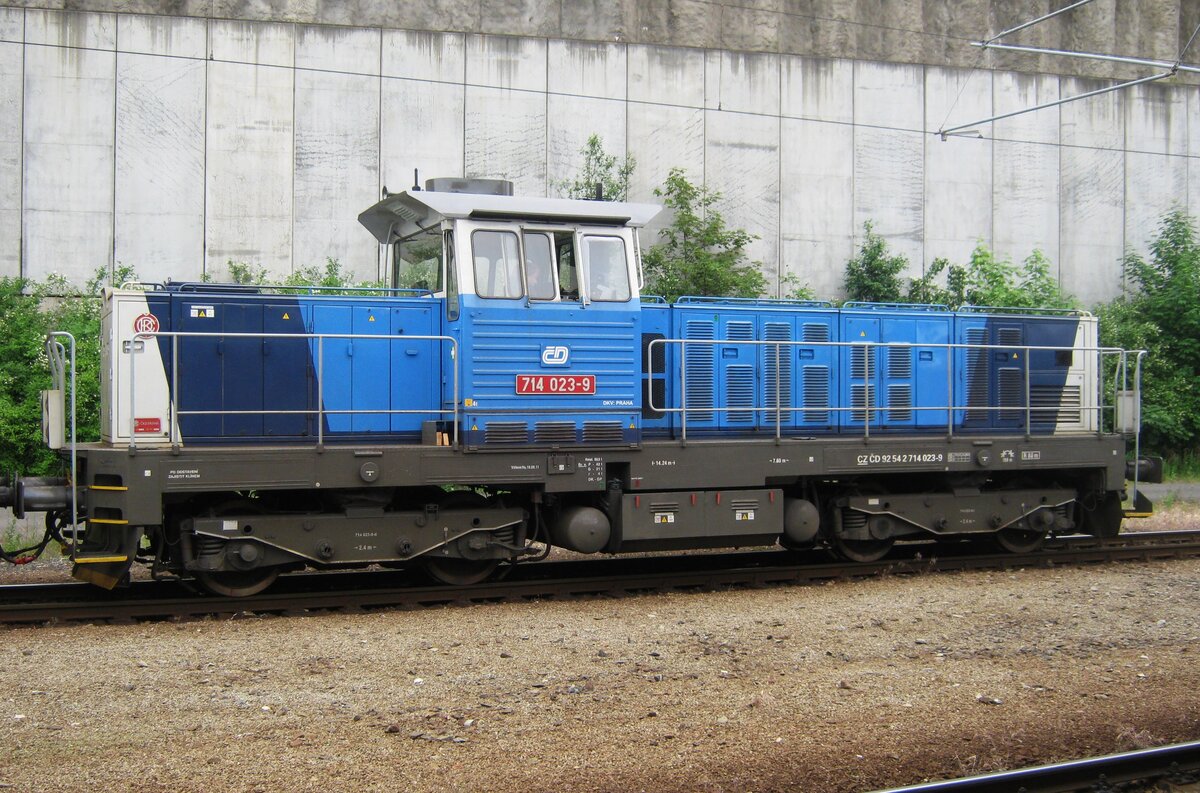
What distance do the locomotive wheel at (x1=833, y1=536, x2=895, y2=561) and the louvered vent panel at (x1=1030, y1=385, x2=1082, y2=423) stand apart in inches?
98.7

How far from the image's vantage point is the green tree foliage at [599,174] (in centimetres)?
1991

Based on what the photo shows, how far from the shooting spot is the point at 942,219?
22.4m

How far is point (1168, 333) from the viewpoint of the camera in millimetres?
22844

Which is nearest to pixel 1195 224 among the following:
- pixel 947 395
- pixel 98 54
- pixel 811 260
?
pixel 811 260

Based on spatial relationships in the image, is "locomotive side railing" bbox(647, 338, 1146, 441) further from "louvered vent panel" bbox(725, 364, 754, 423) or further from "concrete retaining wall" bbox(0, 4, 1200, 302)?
"concrete retaining wall" bbox(0, 4, 1200, 302)

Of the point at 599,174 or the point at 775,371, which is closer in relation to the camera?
the point at 775,371

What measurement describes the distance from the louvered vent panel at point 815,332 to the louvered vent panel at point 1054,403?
2.72 metres

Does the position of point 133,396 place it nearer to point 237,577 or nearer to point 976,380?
point 237,577

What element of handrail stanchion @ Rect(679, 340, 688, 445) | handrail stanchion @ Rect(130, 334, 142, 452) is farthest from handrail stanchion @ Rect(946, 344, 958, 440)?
handrail stanchion @ Rect(130, 334, 142, 452)

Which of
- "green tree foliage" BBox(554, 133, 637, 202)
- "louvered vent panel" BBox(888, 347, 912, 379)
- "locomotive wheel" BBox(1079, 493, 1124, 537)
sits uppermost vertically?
"green tree foliage" BBox(554, 133, 637, 202)

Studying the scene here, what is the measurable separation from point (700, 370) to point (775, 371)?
873 millimetres

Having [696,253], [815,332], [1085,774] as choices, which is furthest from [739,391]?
[696,253]

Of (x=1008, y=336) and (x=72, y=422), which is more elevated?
(x=1008, y=336)

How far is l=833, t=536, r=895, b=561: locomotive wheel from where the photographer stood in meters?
10.9
